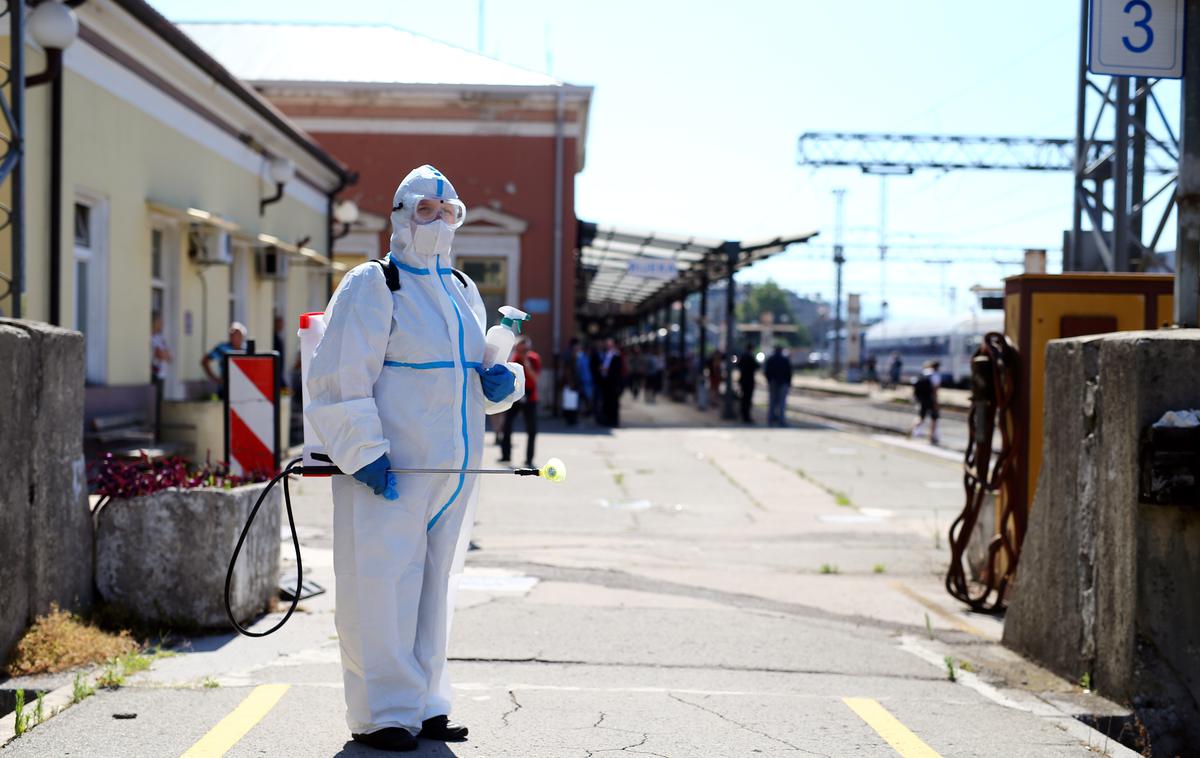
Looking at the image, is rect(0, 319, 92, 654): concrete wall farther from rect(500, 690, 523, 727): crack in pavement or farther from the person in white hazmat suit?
rect(500, 690, 523, 727): crack in pavement

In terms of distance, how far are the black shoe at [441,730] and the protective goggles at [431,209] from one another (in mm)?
1824

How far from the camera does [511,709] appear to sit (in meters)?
5.59

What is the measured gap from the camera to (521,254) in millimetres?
29984

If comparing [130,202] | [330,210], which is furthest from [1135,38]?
[330,210]

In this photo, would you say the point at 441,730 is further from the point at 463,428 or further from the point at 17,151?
the point at 17,151

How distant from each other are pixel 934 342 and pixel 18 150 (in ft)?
211

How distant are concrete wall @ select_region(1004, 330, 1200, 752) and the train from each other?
47469 millimetres

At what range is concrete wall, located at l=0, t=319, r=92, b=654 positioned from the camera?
5.74m

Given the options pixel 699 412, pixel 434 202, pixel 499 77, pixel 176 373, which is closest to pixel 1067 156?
pixel 699 412

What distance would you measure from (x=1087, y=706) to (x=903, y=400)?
47.6 m

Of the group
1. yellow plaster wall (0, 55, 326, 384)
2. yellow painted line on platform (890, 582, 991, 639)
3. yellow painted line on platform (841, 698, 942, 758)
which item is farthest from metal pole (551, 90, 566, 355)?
yellow painted line on platform (841, 698, 942, 758)

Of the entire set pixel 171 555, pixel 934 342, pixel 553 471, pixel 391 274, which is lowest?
pixel 171 555

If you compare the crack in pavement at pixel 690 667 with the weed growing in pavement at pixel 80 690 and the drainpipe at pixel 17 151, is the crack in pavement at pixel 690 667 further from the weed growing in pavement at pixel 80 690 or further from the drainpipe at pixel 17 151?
the drainpipe at pixel 17 151

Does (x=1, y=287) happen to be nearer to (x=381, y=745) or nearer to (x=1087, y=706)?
(x=381, y=745)
